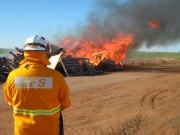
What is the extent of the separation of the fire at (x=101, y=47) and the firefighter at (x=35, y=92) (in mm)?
23760

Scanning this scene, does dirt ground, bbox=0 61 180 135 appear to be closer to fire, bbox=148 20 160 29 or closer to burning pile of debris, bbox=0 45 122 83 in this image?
burning pile of debris, bbox=0 45 122 83

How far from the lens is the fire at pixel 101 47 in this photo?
28234 mm

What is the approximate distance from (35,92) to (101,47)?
2591 centimetres

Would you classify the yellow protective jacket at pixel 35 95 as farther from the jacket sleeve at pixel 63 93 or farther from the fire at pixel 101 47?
the fire at pixel 101 47

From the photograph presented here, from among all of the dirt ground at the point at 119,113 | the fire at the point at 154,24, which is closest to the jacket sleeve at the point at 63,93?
the dirt ground at the point at 119,113

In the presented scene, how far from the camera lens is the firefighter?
3469 mm

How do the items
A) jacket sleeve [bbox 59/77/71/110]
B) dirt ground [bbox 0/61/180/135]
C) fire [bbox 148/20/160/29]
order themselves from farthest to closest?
fire [bbox 148/20/160/29], dirt ground [bbox 0/61/180/135], jacket sleeve [bbox 59/77/71/110]

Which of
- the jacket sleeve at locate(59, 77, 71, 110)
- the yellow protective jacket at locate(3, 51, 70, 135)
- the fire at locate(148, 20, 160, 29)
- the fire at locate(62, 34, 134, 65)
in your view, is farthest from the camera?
the fire at locate(148, 20, 160, 29)

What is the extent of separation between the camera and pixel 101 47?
96.0 ft

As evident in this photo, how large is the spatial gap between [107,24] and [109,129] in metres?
23.5

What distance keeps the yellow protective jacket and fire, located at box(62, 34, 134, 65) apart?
936 inches

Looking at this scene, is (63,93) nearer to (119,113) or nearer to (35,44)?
(35,44)

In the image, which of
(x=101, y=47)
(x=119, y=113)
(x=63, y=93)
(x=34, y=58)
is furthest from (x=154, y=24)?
(x=34, y=58)

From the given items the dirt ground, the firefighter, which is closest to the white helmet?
the firefighter
